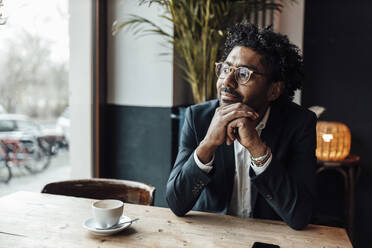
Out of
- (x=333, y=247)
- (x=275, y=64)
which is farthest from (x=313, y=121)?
(x=333, y=247)

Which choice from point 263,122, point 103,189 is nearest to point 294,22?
point 263,122

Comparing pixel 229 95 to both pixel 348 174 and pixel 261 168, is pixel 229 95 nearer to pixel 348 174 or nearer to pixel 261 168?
pixel 261 168

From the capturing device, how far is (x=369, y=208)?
3.12 metres

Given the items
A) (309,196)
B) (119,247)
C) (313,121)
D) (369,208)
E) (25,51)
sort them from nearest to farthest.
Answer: (119,247) → (309,196) → (313,121) → (25,51) → (369,208)

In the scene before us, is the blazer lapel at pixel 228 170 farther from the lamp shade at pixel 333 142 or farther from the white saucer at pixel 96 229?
the lamp shade at pixel 333 142

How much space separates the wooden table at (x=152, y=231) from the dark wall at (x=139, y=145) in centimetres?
139

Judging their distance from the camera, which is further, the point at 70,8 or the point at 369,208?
the point at 369,208

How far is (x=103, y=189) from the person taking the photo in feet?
5.38

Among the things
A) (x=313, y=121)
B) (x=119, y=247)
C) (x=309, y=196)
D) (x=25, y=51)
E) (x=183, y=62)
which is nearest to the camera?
(x=119, y=247)

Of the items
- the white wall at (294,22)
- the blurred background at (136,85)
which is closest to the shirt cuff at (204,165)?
the blurred background at (136,85)

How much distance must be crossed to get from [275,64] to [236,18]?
1270mm

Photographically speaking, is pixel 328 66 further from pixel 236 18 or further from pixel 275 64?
pixel 275 64

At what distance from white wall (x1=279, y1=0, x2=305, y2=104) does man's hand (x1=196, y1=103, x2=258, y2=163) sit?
197 cm

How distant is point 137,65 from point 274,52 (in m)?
1.49
